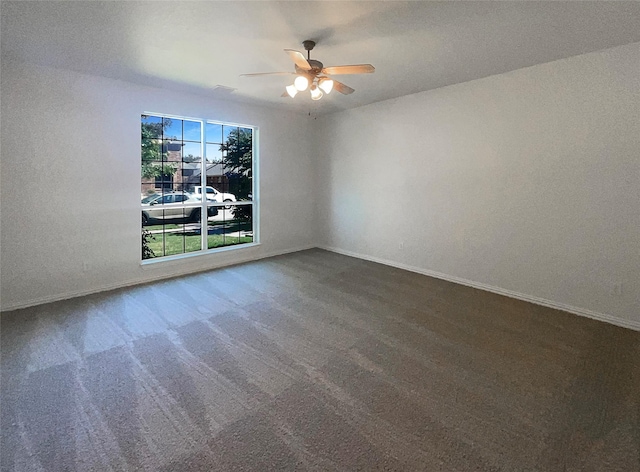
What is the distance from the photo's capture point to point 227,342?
2.87m

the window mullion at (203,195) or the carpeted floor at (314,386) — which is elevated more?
the window mullion at (203,195)

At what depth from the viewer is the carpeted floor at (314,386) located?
1706mm

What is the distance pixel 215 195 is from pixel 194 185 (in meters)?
0.40

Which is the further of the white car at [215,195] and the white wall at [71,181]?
the white car at [215,195]

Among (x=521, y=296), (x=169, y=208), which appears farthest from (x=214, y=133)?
(x=521, y=296)

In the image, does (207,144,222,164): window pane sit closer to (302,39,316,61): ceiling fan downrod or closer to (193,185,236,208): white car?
(193,185,236,208): white car

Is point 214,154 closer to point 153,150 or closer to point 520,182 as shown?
point 153,150

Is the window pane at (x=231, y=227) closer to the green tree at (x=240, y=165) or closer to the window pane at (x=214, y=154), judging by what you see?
the green tree at (x=240, y=165)

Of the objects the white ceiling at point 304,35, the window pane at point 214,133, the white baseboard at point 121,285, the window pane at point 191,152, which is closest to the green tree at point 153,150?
the window pane at point 191,152

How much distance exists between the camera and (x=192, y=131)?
5.05m

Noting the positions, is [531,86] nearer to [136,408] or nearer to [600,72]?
[600,72]

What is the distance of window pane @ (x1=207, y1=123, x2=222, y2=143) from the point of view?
17.2 feet

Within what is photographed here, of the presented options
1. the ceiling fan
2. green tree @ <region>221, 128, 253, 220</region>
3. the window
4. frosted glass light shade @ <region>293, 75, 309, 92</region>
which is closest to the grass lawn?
the window

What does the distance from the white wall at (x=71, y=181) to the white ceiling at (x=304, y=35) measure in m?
0.31
